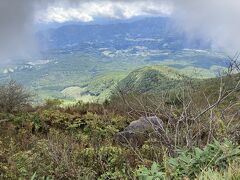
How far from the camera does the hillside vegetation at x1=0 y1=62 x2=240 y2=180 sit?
4.53m

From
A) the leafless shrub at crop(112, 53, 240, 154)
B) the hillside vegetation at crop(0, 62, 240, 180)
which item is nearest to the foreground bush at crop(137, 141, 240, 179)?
the hillside vegetation at crop(0, 62, 240, 180)

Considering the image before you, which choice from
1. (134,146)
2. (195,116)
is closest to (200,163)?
(195,116)

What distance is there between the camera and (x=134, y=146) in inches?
360

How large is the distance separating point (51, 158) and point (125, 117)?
7853mm

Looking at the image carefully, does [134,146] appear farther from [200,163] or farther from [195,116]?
[200,163]

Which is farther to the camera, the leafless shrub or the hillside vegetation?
the leafless shrub

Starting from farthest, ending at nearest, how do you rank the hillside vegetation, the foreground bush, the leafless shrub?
the leafless shrub < the hillside vegetation < the foreground bush

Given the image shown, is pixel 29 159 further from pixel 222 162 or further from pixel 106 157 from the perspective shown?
pixel 222 162

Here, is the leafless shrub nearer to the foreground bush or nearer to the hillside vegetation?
the hillside vegetation

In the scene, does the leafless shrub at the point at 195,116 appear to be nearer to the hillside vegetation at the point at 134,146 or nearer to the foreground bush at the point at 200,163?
the hillside vegetation at the point at 134,146

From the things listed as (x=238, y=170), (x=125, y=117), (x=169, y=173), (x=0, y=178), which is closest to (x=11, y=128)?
(x=125, y=117)

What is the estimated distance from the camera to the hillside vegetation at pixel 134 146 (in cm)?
453

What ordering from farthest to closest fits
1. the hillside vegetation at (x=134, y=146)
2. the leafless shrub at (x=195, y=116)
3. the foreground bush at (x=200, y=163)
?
the leafless shrub at (x=195, y=116)
the hillside vegetation at (x=134, y=146)
the foreground bush at (x=200, y=163)

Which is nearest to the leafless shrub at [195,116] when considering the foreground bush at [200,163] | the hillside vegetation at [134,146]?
the hillside vegetation at [134,146]
